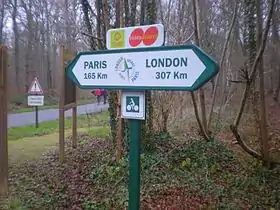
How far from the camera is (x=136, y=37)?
2.51 metres

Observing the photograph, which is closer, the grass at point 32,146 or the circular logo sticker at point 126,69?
the circular logo sticker at point 126,69

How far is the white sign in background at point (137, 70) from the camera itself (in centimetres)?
229

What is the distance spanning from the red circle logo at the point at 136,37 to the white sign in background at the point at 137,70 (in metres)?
0.08

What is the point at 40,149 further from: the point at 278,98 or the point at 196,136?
the point at 278,98

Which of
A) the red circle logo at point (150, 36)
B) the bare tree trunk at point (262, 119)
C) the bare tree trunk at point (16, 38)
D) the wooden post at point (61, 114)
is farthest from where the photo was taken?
the bare tree trunk at point (16, 38)

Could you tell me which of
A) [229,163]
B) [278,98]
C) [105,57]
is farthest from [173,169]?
[278,98]

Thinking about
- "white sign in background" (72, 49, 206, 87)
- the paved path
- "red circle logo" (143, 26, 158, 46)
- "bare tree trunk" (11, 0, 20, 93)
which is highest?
"bare tree trunk" (11, 0, 20, 93)

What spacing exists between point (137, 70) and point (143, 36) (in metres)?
0.23

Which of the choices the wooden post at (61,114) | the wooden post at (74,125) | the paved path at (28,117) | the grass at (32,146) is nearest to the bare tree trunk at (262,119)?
the wooden post at (61,114)

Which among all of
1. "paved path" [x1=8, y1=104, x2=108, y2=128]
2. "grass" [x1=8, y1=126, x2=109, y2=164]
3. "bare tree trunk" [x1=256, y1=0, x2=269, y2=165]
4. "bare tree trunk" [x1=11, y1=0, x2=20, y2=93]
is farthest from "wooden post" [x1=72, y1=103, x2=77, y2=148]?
"bare tree trunk" [x1=11, y1=0, x2=20, y2=93]

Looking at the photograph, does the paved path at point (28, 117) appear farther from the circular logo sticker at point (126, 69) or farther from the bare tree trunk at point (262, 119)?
the circular logo sticker at point (126, 69)

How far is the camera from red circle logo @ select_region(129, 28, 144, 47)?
2497 millimetres

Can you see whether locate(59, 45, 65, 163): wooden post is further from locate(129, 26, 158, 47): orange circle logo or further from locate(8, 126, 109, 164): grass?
locate(129, 26, 158, 47): orange circle logo

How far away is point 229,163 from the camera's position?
6348 millimetres
